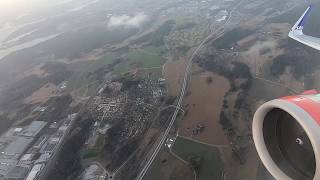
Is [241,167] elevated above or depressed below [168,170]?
above

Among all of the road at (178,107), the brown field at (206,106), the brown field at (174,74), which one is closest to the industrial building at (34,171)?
the road at (178,107)

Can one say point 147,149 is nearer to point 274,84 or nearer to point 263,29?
point 274,84

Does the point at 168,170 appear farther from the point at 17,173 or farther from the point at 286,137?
the point at 286,137

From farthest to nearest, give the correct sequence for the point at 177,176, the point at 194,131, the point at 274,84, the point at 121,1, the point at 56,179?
the point at 121,1, the point at 274,84, the point at 194,131, the point at 56,179, the point at 177,176

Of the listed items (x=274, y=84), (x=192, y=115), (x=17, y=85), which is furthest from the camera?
(x=17, y=85)

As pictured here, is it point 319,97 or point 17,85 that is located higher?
point 319,97

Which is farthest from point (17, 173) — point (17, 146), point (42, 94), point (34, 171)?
point (42, 94)

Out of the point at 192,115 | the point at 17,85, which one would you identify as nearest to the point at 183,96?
the point at 192,115

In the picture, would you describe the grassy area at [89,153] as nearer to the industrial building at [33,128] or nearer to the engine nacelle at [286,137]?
the industrial building at [33,128]
